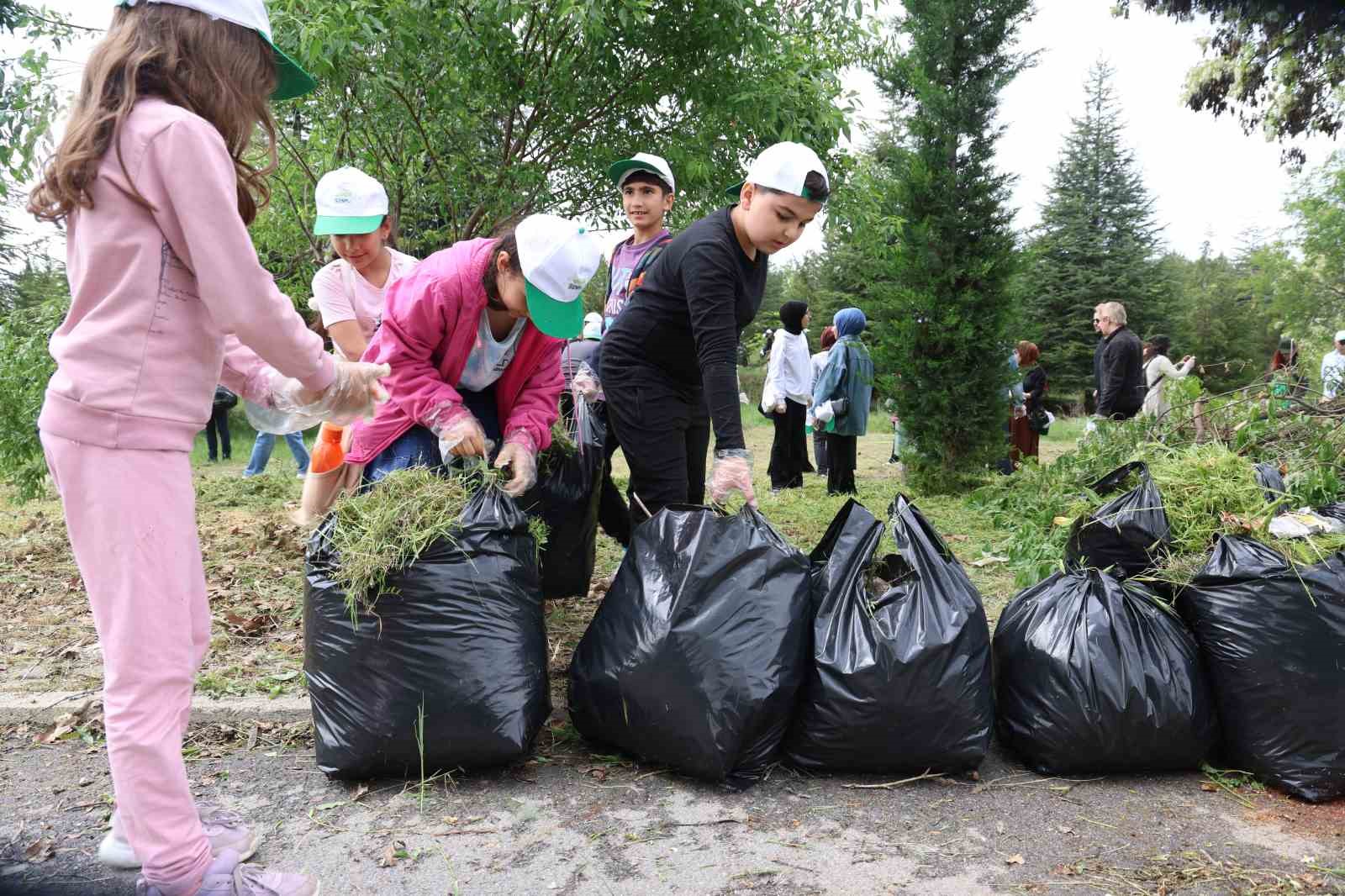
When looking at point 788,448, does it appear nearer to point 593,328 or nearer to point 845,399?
point 845,399

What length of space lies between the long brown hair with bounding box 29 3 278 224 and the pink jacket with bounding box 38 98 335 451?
3 centimetres

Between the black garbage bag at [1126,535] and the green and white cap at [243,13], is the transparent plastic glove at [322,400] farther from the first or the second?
the black garbage bag at [1126,535]

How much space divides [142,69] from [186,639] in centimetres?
100

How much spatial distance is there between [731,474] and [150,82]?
1.55 m

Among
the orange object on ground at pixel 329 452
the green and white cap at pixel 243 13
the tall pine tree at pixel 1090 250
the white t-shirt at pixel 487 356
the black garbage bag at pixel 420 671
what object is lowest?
the black garbage bag at pixel 420 671

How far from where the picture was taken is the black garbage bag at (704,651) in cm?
226

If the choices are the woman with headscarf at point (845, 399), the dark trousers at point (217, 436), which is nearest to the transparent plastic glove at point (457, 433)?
the woman with headscarf at point (845, 399)

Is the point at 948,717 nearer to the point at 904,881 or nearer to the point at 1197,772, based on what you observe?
the point at 904,881

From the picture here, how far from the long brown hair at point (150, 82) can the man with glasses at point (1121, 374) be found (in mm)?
7384

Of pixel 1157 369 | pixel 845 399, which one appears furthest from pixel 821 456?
pixel 1157 369

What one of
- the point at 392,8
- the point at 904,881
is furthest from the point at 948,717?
the point at 392,8

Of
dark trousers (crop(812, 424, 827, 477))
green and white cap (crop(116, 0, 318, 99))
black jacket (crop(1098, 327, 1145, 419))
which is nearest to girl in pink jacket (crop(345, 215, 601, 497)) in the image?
green and white cap (crop(116, 0, 318, 99))

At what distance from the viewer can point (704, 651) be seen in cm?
229

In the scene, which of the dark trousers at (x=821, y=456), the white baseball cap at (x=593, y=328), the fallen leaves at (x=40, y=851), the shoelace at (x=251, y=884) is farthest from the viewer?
the dark trousers at (x=821, y=456)
